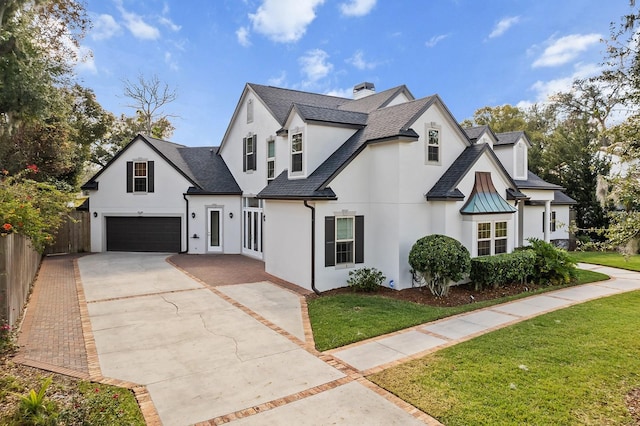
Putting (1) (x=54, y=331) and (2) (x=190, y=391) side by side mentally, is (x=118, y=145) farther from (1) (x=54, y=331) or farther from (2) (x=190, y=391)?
(2) (x=190, y=391)

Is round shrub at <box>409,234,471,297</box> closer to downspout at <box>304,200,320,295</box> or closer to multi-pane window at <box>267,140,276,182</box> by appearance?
downspout at <box>304,200,320,295</box>

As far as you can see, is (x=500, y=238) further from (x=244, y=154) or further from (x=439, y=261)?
(x=244, y=154)

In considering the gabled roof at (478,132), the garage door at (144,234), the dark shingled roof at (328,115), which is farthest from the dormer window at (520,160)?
the garage door at (144,234)

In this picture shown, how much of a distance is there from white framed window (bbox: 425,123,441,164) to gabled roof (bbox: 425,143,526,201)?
2.20 feet

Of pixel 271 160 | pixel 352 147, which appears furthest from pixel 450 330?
pixel 271 160

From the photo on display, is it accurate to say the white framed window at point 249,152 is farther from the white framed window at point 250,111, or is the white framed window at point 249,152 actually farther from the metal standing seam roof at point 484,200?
the metal standing seam roof at point 484,200

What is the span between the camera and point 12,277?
7914mm

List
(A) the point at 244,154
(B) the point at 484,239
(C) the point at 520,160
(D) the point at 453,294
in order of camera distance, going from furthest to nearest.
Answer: (A) the point at 244,154 → (C) the point at 520,160 → (B) the point at 484,239 → (D) the point at 453,294

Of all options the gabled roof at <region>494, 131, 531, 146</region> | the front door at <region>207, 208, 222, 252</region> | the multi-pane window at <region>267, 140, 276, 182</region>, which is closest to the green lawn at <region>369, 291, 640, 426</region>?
the gabled roof at <region>494, 131, 531, 146</region>

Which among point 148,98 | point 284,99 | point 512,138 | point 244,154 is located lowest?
point 244,154

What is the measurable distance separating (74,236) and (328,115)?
15.1 m

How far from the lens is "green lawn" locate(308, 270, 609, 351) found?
25.5 feet

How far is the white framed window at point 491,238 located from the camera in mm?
12742

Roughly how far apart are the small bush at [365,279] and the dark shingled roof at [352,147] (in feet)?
8.89
